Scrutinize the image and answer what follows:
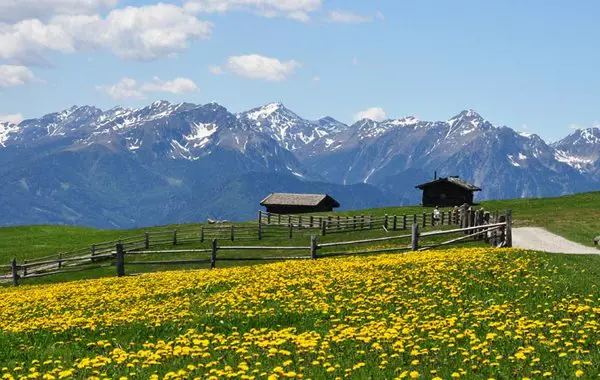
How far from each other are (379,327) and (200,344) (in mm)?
4055

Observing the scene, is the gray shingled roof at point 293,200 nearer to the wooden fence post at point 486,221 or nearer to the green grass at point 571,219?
the green grass at point 571,219

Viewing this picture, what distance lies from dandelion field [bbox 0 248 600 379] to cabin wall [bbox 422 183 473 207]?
84867 millimetres

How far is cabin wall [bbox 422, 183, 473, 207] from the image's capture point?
109 meters

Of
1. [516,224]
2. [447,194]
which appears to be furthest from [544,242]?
[447,194]

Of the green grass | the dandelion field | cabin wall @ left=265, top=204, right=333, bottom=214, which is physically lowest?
cabin wall @ left=265, top=204, right=333, bottom=214

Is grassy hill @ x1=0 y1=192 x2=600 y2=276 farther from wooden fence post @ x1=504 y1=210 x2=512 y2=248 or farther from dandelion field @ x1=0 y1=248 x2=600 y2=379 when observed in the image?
dandelion field @ x1=0 y1=248 x2=600 y2=379

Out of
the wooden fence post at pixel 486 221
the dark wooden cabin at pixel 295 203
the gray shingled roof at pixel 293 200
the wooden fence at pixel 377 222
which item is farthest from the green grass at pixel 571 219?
the gray shingled roof at pixel 293 200

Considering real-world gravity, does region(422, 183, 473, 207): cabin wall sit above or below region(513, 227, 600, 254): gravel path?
above

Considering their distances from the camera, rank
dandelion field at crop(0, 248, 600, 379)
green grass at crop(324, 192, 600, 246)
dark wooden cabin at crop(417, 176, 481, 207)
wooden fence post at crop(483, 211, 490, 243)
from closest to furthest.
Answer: dandelion field at crop(0, 248, 600, 379)
wooden fence post at crop(483, 211, 490, 243)
green grass at crop(324, 192, 600, 246)
dark wooden cabin at crop(417, 176, 481, 207)

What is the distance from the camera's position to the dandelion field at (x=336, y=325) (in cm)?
1196

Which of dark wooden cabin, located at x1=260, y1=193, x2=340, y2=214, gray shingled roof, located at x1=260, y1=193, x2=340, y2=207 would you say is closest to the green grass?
dark wooden cabin, located at x1=260, y1=193, x2=340, y2=214

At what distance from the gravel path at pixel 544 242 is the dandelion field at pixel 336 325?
10290 millimetres

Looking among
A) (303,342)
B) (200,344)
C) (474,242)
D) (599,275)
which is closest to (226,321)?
(200,344)

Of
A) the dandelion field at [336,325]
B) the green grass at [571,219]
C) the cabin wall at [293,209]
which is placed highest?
the green grass at [571,219]
